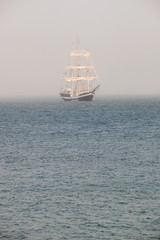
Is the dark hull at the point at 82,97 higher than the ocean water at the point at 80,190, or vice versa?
the dark hull at the point at 82,97

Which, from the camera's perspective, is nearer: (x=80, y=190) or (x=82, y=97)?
(x=80, y=190)

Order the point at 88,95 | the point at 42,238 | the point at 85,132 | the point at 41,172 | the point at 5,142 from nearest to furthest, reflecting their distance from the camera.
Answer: the point at 42,238, the point at 41,172, the point at 5,142, the point at 85,132, the point at 88,95

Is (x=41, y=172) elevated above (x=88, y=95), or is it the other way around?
(x=88, y=95)

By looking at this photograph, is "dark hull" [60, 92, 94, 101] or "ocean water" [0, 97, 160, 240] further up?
"dark hull" [60, 92, 94, 101]

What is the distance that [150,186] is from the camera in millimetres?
28609

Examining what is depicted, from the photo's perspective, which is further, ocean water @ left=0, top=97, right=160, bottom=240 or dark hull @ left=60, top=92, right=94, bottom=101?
dark hull @ left=60, top=92, right=94, bottom=101

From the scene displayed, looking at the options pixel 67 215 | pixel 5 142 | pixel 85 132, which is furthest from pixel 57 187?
pixel 85 132

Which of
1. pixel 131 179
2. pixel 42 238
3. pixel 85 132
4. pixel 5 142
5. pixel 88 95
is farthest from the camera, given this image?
pixel 88 95

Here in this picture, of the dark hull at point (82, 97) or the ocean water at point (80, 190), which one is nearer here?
the ocean water at point (80, 190)

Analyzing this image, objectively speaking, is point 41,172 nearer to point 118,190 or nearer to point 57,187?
point 57,187

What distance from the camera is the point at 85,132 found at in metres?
61.7

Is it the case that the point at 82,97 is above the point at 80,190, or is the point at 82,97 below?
above

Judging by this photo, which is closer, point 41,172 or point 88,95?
point 41,172

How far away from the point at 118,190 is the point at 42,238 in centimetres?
892
